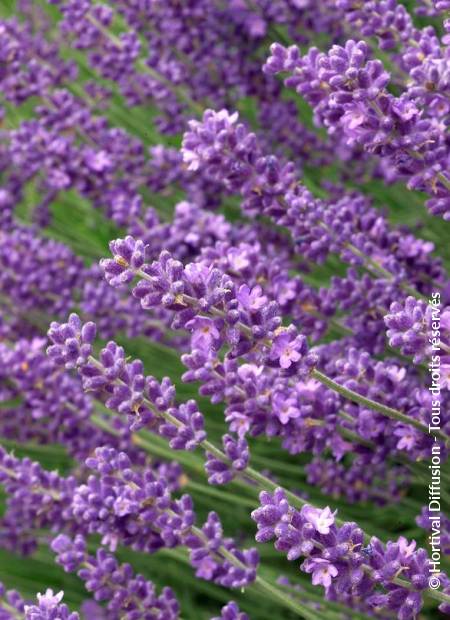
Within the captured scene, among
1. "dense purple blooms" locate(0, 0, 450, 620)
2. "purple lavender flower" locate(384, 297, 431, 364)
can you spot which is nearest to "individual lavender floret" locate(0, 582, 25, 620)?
"dense purple blooms" locate(0, 0, 450, 620)

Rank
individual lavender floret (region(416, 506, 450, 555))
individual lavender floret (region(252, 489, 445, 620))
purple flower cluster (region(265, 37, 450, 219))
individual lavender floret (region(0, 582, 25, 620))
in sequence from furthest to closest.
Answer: individual lavender floret (region(0, 582, 25, 620)), individual lavender floret (region(416, 506, 450, 555)), purple flower cluster (region(265, 37, 450, 219)), individual lavender floret (region(252, 489, 445, 620))

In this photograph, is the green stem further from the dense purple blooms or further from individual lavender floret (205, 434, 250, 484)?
individual lavender floret (205, 434, 250, 484)

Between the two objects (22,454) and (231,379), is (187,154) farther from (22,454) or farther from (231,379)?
(22,454)

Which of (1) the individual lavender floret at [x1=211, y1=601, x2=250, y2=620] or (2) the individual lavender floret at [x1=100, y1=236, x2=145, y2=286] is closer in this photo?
(2) the individual lavender floret at [x1=100, y1=236, x2=145, y2=286]

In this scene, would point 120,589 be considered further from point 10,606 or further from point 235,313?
point 235,313

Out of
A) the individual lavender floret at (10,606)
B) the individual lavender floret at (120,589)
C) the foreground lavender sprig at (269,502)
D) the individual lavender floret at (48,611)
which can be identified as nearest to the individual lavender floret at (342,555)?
the foreground lavender sprig at (269,502)
